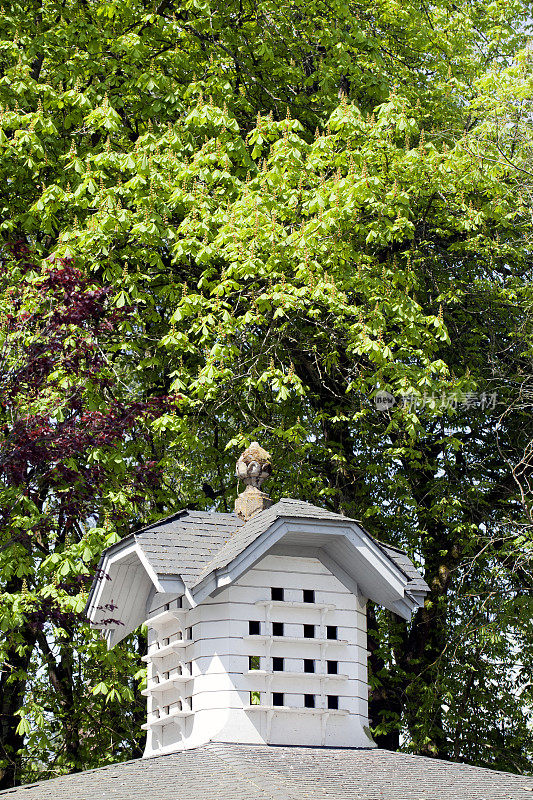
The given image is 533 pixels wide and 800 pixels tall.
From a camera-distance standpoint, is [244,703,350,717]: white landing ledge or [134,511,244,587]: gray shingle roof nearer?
[244,703,350,717]: white landing ledge

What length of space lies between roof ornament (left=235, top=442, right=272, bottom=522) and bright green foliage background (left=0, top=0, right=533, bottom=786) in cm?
324

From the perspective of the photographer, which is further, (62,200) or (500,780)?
(62,200)

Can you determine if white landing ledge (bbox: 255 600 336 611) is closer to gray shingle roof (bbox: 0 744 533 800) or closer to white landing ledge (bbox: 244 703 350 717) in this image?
white landing ledge (bbox: 244 703 350 717)

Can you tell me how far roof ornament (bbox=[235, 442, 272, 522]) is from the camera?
34.2 ft

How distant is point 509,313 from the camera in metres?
16.8

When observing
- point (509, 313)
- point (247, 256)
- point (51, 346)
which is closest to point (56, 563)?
point (51, 346)

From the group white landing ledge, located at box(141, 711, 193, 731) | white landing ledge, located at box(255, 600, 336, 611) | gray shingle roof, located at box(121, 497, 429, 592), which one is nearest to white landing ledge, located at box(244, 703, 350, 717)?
white landing ledge, located at box(141, 711, 193, 731)

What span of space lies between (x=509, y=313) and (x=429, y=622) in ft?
17.4

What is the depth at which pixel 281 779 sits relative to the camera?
24.8 ft

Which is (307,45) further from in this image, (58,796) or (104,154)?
(58,796)

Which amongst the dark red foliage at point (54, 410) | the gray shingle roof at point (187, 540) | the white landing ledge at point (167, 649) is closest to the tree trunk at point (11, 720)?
the dark red foliage at point (54, 410)

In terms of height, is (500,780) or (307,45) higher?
(307,45)

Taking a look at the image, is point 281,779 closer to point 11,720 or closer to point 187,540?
point 187,540

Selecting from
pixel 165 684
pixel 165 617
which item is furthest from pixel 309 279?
pixel 165 684
